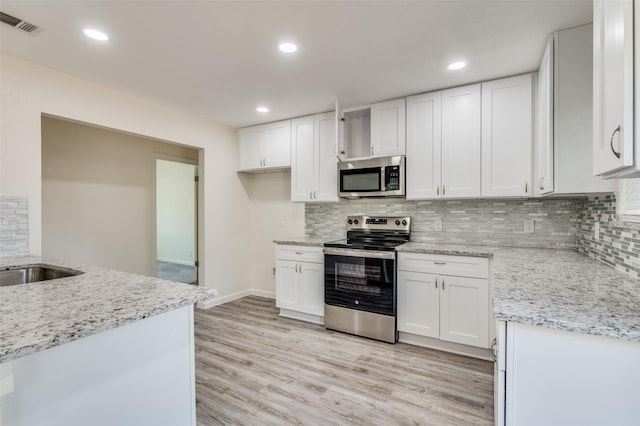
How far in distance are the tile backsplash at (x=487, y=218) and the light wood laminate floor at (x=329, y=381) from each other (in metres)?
1.13

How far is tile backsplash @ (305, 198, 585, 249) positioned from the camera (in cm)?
263

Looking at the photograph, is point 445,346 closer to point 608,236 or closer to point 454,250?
point 454,250

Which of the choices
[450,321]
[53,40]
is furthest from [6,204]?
[450,321]

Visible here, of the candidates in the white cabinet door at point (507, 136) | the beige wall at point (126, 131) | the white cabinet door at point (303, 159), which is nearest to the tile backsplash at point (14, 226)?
the beige wall at point (126, 131)

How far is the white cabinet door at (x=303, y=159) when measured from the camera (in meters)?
3.61

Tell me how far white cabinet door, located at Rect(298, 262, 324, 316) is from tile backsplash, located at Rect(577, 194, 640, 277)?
7.42 feet

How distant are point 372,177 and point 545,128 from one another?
1.48 metres

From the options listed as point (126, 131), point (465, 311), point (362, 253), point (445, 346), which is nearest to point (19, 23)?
point (126, 131)

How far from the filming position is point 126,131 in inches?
119

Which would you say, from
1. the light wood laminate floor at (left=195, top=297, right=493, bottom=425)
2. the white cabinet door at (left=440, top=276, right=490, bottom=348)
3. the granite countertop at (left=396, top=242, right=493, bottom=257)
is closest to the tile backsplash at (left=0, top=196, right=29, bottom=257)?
the light wood laminate floor at (left=195, top=297, right=493, bottom=425)

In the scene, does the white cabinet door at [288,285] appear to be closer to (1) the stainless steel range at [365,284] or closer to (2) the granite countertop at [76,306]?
(1) the stainless steel range at [365,284]

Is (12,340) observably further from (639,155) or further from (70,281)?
(639,155)

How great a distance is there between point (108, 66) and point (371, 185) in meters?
2.51

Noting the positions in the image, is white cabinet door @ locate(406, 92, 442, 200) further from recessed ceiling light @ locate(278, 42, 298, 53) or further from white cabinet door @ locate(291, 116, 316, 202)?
recessed ceiling light @ locate(278, 42, 298, 53)
